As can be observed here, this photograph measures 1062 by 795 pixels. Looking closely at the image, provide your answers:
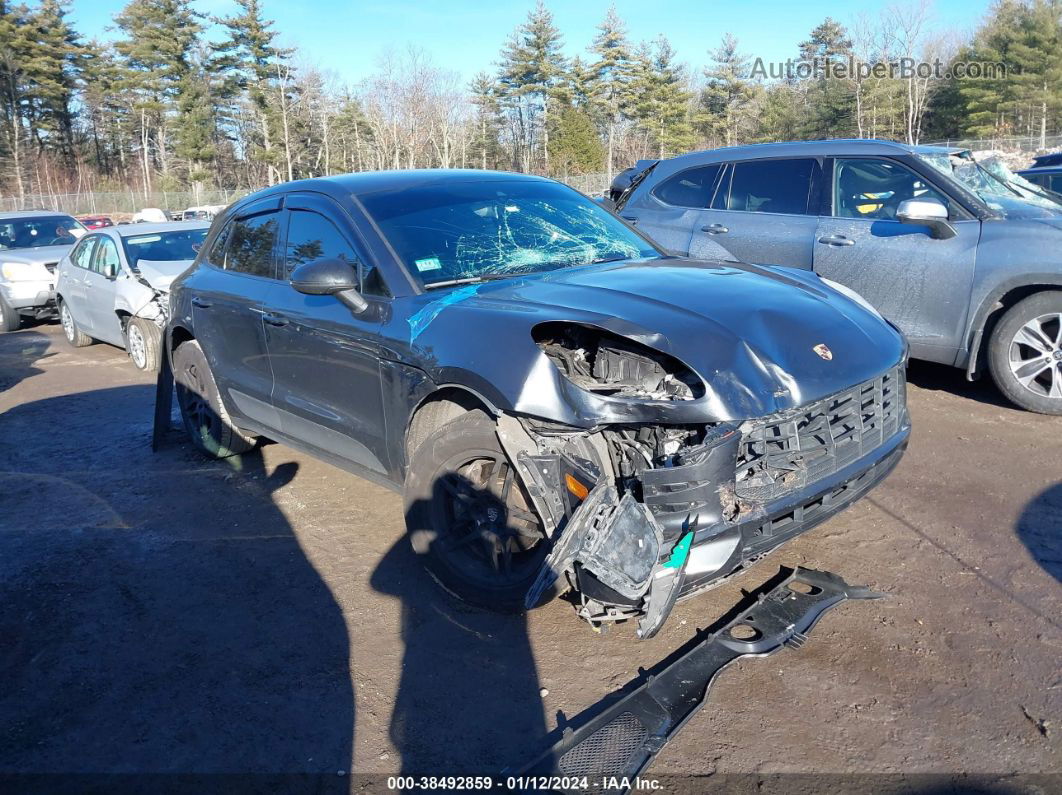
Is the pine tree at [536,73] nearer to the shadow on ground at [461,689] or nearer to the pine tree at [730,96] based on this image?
the pine tree at [730,96]

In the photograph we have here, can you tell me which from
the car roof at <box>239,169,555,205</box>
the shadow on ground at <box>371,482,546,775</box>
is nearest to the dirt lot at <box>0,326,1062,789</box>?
the shadow on ground at <box>371,482,546,775</box>

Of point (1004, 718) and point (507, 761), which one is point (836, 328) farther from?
point (507, 761)

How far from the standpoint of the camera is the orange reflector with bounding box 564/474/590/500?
295cm

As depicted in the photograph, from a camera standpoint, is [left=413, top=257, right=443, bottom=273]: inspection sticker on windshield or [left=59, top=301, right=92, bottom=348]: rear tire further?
[left=59, top=301, right=92, bottom=348]: rear tire

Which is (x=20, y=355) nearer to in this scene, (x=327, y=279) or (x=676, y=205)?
(x=676, y=205)

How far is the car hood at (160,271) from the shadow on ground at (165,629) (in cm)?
334

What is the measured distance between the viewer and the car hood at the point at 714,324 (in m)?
2.94

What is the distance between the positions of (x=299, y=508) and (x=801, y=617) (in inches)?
116

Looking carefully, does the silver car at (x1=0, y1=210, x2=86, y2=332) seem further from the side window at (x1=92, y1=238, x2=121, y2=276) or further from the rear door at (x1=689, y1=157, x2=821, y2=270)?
the rear door at (x1=689, y1=157, x2=821, y2=270)

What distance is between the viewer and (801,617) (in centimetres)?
324

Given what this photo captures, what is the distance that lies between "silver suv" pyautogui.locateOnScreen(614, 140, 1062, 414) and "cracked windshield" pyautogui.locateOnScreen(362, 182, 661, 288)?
2.42 metres

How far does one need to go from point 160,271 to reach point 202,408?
3982 millimetres

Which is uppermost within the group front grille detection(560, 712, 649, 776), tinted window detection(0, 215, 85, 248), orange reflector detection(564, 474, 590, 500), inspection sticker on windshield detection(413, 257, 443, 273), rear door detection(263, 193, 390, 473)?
tinted window detection(0, 215, 85, 248)

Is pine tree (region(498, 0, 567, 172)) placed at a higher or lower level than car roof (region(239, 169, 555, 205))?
higher
